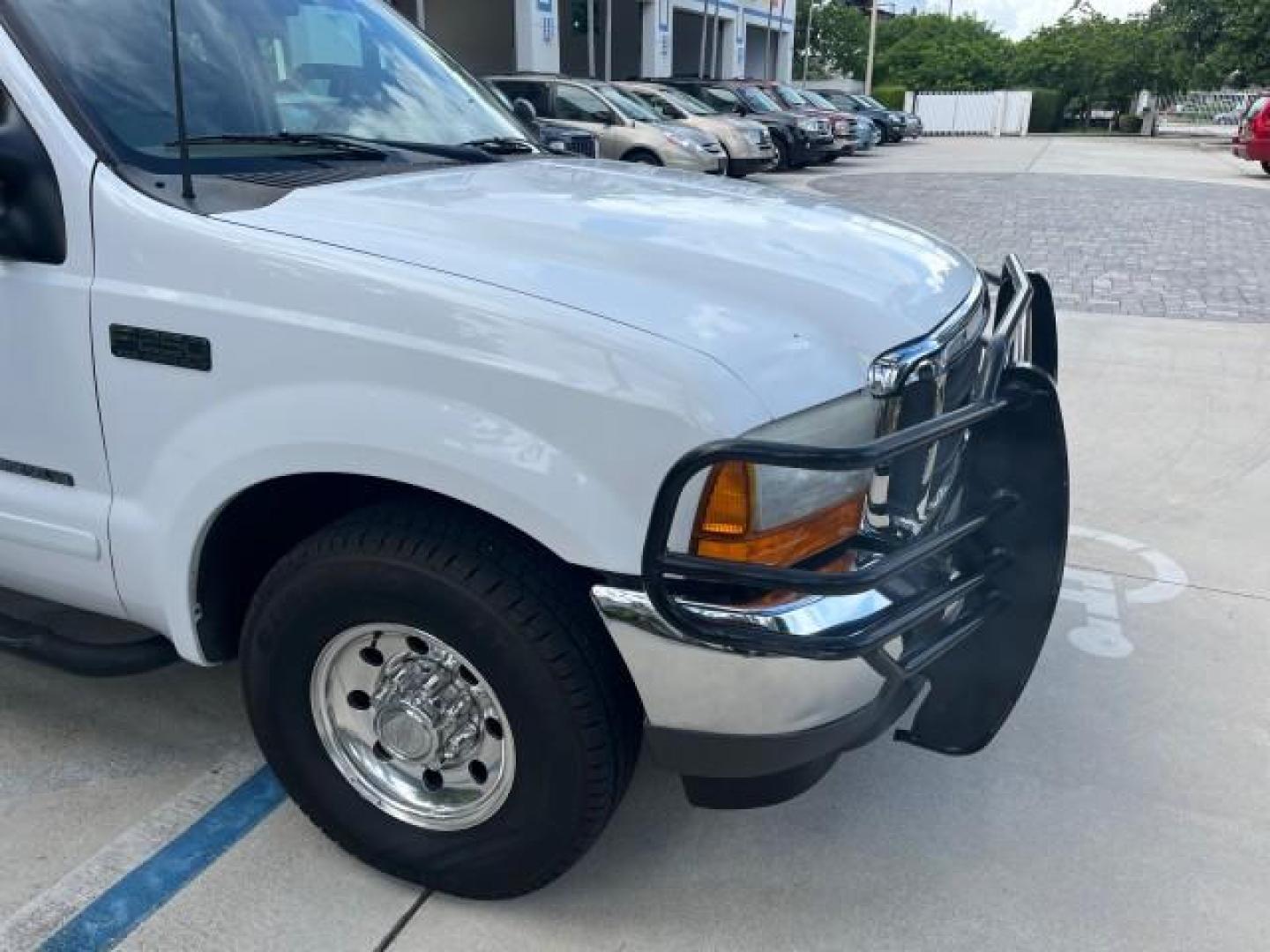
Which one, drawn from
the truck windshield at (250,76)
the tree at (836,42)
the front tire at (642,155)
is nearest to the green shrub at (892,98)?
the tree at (836,42)

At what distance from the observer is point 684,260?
2256 millimetres

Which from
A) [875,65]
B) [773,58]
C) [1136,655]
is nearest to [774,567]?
[1136,655]

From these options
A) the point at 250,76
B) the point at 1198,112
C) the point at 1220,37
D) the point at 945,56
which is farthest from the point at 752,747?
the point at 945,56

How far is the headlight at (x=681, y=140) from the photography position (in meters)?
15.8

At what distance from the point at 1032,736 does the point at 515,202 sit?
2039mm

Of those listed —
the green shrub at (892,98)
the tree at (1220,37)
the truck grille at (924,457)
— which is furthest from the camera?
the green shrub at (892,98)

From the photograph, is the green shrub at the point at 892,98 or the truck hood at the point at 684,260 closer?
the truck hood at the point at 684,260

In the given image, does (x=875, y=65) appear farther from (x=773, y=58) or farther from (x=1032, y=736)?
(x=1032, y=736)

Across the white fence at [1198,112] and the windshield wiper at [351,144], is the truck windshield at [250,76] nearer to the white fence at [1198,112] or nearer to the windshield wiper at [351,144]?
the windshield wiper at [351,144]

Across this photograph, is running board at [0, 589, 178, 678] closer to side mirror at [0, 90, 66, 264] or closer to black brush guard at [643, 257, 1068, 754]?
side mirror at [0, 90, 66, 264]

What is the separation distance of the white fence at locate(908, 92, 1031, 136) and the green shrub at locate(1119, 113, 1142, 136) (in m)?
4.04

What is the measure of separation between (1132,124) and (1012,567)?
52218 mm

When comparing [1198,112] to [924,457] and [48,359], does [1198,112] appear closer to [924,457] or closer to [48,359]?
[924,457]

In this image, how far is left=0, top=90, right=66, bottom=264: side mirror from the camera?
2273mm
